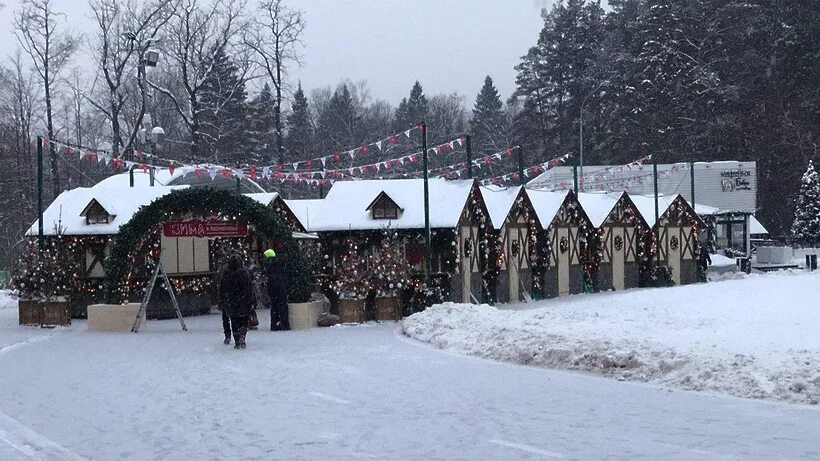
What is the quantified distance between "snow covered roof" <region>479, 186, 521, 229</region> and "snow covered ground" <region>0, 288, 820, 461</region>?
15.9 metres

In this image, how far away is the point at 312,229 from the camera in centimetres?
3091

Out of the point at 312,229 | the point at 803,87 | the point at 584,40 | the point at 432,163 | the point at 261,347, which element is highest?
the point at 584,40

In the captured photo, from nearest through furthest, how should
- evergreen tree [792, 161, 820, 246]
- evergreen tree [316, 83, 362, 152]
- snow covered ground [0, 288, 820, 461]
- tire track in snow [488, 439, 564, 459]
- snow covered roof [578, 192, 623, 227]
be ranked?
tire track in snow [488, 439, 564, 459]
snow covered ground [0, 288, 820, 461]
snow covered roof [578, 192, 623, 227]
evergreen tree [792, 161, 820, 246]
evergreen tree [316, 83, 362, 152]

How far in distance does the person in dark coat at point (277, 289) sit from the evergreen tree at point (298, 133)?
4458 centimetres

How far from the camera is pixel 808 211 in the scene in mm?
62688

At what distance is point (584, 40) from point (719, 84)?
1330 centimetres

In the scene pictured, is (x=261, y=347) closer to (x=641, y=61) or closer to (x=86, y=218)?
(x=86, y=218)

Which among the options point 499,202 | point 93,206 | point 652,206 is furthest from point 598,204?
point 93,206

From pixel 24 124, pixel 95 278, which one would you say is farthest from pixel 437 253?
pixel 24 124

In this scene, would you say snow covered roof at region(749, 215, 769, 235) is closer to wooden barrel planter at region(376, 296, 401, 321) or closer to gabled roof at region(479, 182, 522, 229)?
gabled roof at region(479, 182, 522, 229)

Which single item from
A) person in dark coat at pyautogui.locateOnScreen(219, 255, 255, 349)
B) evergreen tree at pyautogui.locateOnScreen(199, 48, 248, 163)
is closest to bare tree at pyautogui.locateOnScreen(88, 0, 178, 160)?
evergreen tree at pyautogui.locateOnScreen(199, 48, 248, 163)

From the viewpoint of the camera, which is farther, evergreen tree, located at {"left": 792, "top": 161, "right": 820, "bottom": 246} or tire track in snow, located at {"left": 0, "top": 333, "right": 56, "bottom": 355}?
evergreen tree, located at {"left": 792, "top": 161, "right": 820, "bottom": 246}

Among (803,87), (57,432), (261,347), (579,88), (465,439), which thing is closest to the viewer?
(465,439)

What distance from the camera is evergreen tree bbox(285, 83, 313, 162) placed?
69250 mm
